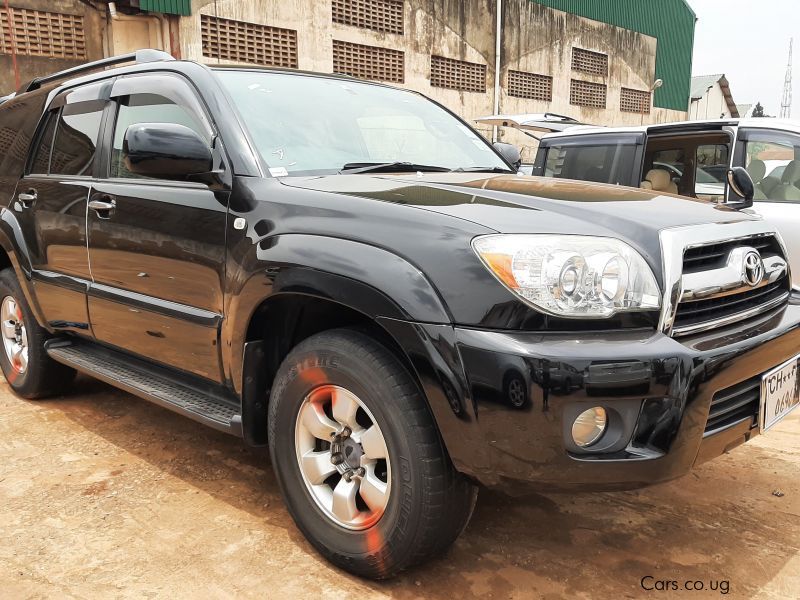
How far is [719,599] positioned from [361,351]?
1.36 m

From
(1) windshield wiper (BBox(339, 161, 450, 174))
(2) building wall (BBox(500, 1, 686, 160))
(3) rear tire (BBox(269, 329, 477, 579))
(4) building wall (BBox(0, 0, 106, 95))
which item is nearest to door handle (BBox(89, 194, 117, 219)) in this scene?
(1) windshield wiper (BBox(339, 161, 450, 174))

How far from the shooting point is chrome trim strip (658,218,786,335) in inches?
76.4

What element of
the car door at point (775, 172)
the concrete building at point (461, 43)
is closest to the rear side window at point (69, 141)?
the car door at point (775, 172)

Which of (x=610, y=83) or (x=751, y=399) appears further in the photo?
(x=610, y=83)

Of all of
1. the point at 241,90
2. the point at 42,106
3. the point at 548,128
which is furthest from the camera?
the point at 548,128

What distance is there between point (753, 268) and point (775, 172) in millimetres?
3412

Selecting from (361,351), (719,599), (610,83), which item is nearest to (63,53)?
(361,351)

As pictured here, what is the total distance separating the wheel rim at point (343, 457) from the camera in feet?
7.11

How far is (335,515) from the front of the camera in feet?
7.57

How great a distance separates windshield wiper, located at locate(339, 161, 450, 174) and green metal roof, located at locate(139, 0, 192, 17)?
9865 millimetres

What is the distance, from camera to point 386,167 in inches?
111

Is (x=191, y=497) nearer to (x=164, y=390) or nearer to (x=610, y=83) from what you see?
(x=164, y=390)

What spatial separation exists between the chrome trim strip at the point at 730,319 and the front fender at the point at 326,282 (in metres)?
0.68

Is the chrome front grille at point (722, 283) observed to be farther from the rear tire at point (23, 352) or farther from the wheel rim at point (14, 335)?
the wheel rim at point (14, 335)
